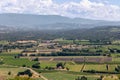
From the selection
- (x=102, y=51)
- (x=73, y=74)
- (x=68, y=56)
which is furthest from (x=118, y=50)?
(x=73, y=74)

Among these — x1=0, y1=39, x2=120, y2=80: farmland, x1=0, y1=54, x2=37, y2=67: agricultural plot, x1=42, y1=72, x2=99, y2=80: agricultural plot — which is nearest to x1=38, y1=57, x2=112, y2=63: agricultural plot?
x1=0, y1=39, x2=120, y2=80: farmland

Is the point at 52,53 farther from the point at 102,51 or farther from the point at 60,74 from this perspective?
the point at 60,74

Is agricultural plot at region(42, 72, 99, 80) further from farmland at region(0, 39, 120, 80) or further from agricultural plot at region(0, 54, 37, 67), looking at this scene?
agricultural plot at region(0, 54, 37, 67)

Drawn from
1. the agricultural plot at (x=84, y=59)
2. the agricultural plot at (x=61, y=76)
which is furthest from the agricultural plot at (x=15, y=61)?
the agricultural plot at (x=61, y=76)

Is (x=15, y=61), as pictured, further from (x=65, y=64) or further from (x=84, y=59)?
(x=84, y=59)

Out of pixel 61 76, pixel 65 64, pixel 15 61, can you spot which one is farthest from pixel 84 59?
pixel 61 76

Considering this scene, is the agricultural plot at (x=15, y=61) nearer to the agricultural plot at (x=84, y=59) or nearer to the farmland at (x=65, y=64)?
the farmland at (x=65, y=64)

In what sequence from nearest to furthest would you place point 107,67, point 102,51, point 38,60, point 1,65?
point 107,67
point 1,65
point 38,60
point 102,51

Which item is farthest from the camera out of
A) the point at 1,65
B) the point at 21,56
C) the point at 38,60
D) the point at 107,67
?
the point at 21,56

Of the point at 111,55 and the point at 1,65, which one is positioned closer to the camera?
the point at 1,65

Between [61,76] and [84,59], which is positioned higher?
[84,59]

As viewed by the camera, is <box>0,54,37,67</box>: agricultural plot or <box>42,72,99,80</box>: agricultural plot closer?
<box>42,72,99,80</box>: agricultural plot
